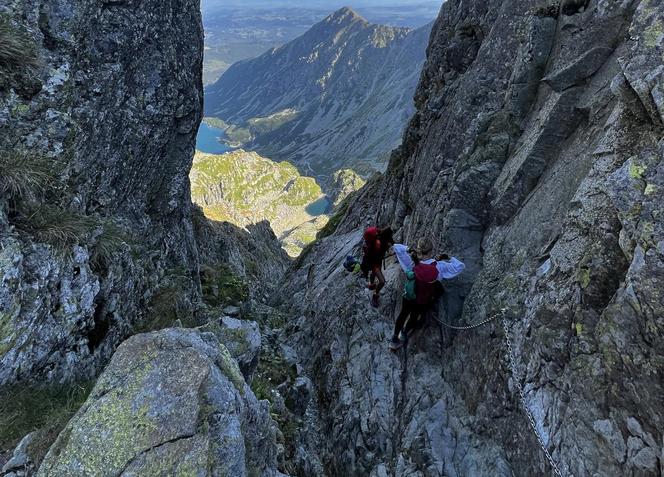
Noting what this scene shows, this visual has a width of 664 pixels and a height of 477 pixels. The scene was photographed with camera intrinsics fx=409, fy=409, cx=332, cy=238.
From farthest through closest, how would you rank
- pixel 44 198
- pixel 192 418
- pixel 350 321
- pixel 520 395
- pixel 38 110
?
pixel 350 321 → pixel 38 110 → pixel 44 198 → pixel 520 395 → pixel 192 418

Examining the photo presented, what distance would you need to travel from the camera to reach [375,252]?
20.3 metres

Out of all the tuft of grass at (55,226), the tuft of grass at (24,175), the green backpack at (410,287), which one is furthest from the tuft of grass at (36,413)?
the green backpack at (410,287)

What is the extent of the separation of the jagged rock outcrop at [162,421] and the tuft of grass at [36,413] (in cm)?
68

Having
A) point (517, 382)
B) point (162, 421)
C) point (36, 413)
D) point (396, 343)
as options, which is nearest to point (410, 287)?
point (396, 343)

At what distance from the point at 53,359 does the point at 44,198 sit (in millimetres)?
5193

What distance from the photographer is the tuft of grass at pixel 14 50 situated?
1323 cm

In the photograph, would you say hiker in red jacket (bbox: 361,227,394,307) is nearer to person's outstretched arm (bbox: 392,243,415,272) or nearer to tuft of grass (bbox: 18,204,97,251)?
person's outstretched arm (bbox: 392,243,415,272)

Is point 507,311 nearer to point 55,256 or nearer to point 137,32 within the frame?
point 55,256

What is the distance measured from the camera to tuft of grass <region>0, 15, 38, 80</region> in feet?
43.4

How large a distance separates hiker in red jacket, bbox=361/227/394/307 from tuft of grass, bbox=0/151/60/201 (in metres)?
12.6

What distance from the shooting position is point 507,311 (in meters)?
13.0

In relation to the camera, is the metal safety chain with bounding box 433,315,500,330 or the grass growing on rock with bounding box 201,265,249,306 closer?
the metal safety chain with bounding box 433,315,500,330

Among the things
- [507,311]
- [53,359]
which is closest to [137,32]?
[53,359]

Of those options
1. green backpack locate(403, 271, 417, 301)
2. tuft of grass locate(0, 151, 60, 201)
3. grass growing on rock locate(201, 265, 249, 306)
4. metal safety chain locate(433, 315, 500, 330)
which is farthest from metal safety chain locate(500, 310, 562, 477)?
grass growing on rock locate(201, 265, 249, 306)
